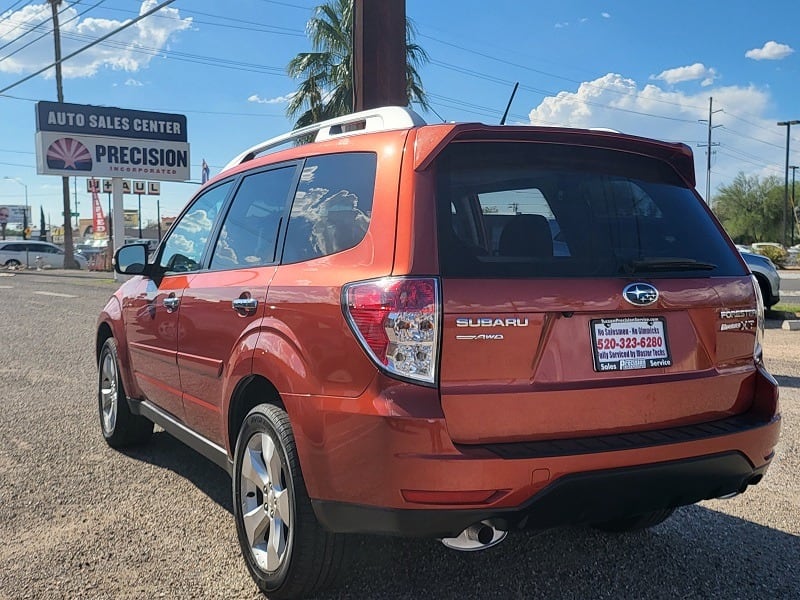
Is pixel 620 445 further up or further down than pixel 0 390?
further up

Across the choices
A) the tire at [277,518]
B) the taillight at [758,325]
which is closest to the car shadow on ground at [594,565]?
the tire at [277,518]

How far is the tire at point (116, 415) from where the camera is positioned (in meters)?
5.19

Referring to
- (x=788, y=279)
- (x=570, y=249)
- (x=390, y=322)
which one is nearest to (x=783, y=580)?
(x=570, y=249)

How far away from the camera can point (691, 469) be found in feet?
9.13

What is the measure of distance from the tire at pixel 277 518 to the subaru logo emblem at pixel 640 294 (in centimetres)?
136

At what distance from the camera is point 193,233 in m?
4.49

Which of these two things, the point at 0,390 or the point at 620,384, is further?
the point at 0,390

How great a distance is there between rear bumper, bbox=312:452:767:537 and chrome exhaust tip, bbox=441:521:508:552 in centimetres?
10

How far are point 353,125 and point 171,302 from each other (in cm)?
148

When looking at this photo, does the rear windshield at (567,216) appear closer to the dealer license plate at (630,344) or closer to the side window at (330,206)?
the dealer license plate at (630,344)

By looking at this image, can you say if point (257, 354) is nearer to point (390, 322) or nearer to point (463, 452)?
point (390, 322)

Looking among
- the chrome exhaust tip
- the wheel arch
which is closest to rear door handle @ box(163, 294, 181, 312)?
the wheel arch

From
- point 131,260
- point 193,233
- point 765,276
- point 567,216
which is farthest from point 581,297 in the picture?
point 765,276

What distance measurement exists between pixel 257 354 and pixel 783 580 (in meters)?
2.45
